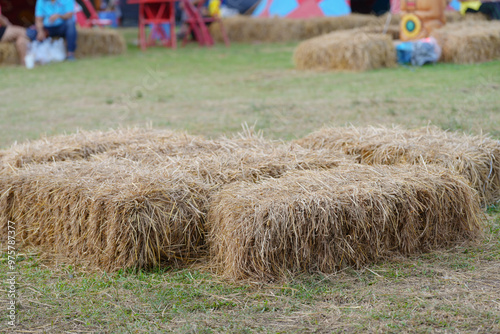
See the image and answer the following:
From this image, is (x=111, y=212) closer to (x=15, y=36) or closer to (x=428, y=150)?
(x=428, y=150)

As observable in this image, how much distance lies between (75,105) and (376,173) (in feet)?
16.6

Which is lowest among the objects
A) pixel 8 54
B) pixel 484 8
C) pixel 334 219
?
pixel 334 219

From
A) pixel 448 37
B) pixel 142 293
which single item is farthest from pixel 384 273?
pixel 448 37

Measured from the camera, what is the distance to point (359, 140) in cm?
385

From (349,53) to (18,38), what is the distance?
6083 mm

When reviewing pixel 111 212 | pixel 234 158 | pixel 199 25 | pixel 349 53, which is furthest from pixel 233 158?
pixel 199 25

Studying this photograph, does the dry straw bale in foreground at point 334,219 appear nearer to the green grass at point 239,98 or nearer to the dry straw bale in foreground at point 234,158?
the dry straw bale in foreground at point 234,158

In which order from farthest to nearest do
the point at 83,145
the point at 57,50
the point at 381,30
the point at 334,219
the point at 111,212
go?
1. the point at 57,50
2. the point at 381,30
3. the point at 83,145
4. the point at 111,212
5. the point at 334,219

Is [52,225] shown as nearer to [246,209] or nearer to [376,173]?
[246,209]

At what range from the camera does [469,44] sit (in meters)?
8.88

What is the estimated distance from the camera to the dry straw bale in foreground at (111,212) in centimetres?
280

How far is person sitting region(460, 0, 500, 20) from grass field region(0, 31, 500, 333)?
14.2 feet

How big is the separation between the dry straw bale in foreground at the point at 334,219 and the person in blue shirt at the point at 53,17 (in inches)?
354

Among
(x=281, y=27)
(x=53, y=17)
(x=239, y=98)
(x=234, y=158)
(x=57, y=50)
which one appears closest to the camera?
(x=234, y=158)
